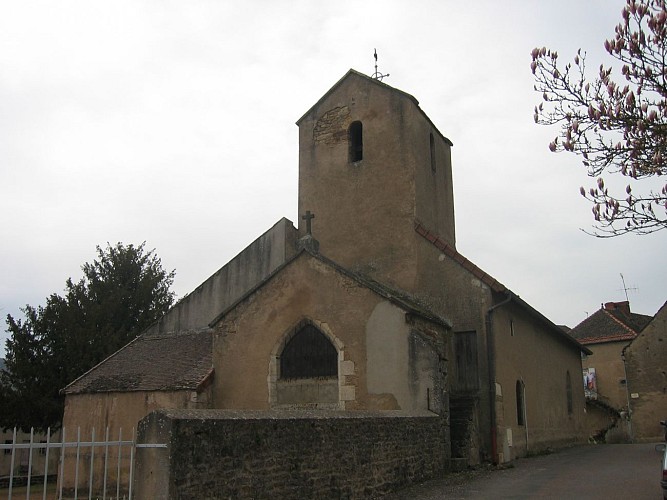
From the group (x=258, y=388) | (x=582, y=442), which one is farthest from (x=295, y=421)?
(x=582, y=442)

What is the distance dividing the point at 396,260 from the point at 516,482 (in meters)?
7.53

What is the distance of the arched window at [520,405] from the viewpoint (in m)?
18.4

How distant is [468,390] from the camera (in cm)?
1650

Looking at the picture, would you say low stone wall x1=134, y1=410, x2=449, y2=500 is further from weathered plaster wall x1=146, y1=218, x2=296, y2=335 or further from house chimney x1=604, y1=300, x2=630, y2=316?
house chimney x1=604, y1=300, x2=630, y2=316

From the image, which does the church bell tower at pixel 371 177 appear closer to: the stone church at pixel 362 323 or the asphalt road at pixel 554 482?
the stone church at pixel 362 323

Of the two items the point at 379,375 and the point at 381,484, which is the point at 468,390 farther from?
the point at 381,484

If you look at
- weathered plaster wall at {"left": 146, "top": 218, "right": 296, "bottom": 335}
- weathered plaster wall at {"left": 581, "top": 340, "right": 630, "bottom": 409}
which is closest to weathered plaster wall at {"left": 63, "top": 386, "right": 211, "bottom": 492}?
weathered plaster wall at {"left": 146, "top": 218, "right": 296, "bottom": 335}

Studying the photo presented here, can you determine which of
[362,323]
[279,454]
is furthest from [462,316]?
[279,454]

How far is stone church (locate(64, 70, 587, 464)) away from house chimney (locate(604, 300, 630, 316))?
2087 cm

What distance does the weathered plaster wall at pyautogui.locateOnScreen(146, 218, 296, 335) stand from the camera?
2162 centimetres

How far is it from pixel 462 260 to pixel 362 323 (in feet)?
13.1

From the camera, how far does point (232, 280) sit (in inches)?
866

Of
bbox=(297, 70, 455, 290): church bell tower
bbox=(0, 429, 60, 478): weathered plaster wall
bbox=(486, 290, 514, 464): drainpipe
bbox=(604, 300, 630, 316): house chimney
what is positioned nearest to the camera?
bbox=(486, 290, 514, 464): drainpipe

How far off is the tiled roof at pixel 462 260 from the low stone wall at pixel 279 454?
5131 mm
